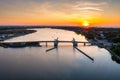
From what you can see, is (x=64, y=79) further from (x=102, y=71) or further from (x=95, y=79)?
(x=102, y=71)

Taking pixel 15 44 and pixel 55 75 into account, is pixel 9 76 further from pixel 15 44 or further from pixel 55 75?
pixel 15 44

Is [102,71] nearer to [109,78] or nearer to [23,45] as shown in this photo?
[109,78]

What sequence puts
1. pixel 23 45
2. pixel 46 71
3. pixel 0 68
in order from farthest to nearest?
Result: pixel 23 45
pixel 0 68
pixel 46 71

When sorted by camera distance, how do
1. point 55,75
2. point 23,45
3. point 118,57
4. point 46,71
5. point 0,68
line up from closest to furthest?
point 55,75 < point 46,71 < point 0,68 < point 118,57 < point 23,45

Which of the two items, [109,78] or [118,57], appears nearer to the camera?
[109,78]

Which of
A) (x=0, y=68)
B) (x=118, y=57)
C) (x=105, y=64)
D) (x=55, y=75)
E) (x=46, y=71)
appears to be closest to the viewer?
(x=55, y=75)

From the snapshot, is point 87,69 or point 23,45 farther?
point 23,45

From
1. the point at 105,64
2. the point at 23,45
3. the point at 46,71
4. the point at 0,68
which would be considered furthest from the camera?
the point at 23,45

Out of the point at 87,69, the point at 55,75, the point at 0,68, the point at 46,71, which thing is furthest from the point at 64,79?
the point at 0,68

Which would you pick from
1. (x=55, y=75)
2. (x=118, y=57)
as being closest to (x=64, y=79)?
(x=55, y=75)
